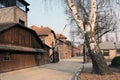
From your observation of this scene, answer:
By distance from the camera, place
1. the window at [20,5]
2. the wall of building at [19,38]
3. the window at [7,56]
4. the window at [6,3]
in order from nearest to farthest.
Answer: the window at [7,56] → the wall of building at [19,38] → the window at [6,3] → the window at [20,5]

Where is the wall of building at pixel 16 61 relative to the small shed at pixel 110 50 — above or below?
below

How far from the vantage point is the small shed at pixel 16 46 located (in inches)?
888

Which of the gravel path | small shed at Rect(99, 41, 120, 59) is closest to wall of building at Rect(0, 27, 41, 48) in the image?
the gravel path

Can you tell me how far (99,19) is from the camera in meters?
44.7

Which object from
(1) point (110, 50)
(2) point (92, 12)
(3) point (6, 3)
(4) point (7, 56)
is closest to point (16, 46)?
(4) point (7, 56)

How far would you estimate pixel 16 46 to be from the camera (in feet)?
85.3

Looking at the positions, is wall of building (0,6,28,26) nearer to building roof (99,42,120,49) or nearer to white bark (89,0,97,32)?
white bark (89,0,97,32)

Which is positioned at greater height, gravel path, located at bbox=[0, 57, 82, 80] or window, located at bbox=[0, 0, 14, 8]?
window, located at bbox=[0, 0, 14, 8]

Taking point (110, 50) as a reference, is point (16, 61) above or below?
below

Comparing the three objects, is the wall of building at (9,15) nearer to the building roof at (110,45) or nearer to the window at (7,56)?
the window at (7,56)

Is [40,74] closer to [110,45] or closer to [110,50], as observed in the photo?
[110,50]

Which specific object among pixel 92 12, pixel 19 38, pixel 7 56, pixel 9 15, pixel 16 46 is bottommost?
pixel 7 56

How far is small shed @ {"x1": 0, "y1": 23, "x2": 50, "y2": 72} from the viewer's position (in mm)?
22559

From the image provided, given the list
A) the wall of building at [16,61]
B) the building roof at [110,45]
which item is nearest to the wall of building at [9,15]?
the wall of building at [16,61]
